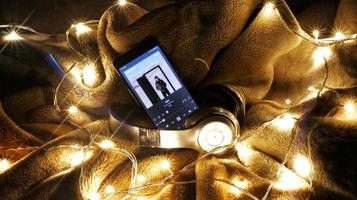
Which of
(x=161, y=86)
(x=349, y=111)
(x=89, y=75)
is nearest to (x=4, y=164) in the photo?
(x=89, y=75)

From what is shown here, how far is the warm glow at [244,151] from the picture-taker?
89 cm

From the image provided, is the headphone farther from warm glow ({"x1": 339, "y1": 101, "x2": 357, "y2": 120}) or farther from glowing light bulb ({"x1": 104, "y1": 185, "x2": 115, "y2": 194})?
warm glow ({"x1": 339, "y1": 101, "x2": 357, "y2": 120})

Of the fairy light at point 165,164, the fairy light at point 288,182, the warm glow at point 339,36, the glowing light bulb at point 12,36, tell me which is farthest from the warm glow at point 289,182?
the glowing light bulb at point 12,36

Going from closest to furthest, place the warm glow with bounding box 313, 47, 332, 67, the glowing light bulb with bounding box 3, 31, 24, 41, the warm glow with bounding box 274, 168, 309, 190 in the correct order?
the warm glow with bounding box 274, 168, 309, 190
the warm glow with bounding box 313, 47, 332, 67
the glowing light bulb with bounding box 3, 31, 24, 41

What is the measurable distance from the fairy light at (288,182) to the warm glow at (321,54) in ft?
0.88

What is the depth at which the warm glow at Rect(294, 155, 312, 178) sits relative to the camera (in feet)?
2.72

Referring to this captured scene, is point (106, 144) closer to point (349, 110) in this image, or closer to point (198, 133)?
point (198, 133)

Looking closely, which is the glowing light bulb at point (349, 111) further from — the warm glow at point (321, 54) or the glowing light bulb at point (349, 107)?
the warm glow at point (321, 54)

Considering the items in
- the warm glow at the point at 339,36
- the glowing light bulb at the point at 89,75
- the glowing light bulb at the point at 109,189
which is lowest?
the glowing light bulb at the point at 109,189

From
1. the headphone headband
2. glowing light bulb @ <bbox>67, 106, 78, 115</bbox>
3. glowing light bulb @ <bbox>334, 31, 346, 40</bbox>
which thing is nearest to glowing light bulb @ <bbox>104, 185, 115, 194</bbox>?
the headphone headband

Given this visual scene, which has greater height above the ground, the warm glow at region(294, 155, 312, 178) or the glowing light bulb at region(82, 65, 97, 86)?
the glowing light bulb at region(82, 65, 97, 86)

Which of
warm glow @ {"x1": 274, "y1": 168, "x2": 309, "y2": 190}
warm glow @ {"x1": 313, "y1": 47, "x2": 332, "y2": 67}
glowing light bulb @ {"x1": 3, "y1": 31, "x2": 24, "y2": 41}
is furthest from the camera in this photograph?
glowing light bulb @ {"x1": 3, "y1": 31, "x2": 24, "y2": 41}

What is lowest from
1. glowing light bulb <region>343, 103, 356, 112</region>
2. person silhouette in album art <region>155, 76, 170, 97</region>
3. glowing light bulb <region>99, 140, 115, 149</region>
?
glowing light bulb <region>343, 103, 356, 112</region>

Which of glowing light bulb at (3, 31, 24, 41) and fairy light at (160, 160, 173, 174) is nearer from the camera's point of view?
fairy light at (160, 160, 173, 174)
